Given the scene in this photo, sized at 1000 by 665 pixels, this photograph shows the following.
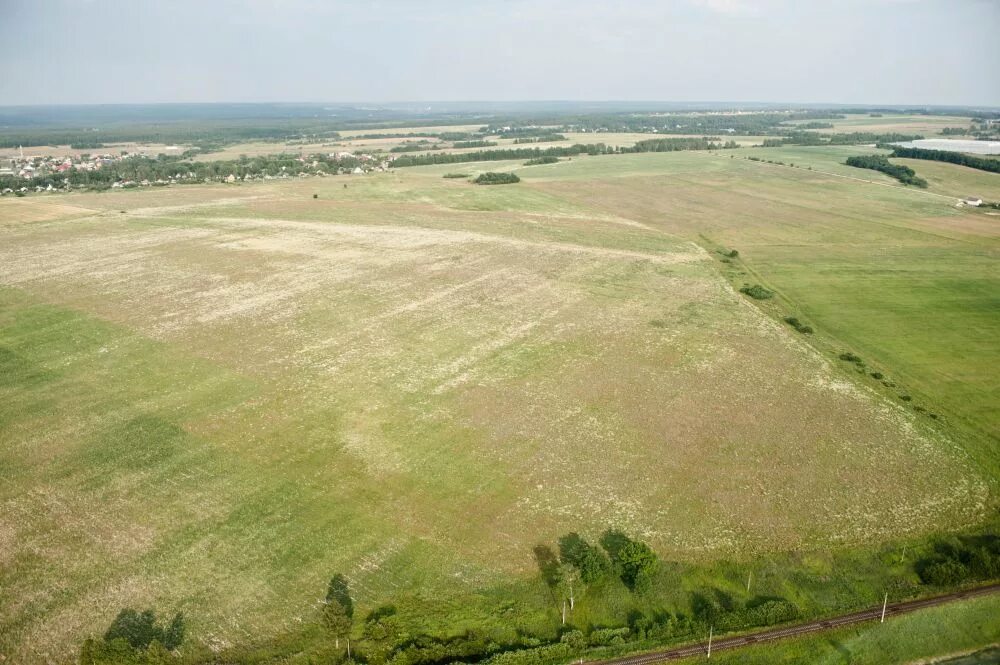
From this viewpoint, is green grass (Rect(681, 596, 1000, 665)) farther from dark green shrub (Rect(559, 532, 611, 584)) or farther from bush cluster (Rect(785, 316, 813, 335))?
bush cluster (Rect(785, 316, 813, 335))

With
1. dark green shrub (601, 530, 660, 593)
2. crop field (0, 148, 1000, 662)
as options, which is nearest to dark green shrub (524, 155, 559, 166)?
crop field (0, 148, 1000, 662)

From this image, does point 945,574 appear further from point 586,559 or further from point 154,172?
point 154,172

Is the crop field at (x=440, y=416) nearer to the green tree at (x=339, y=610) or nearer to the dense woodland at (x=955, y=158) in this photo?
the green tree at (x=339, y=610)

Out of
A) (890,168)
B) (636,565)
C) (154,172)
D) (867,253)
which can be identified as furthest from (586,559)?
(154,172)

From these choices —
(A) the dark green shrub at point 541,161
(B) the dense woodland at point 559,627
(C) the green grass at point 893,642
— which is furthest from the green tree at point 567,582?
(A) the dark green shrub at point 541,161

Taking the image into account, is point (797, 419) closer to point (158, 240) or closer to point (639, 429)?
point (639, 429)
